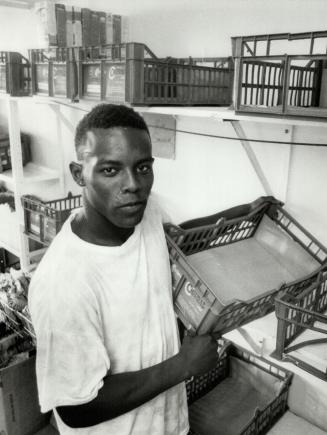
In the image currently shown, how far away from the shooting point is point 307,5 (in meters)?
1.67

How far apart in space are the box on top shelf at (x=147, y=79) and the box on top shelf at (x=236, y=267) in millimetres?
550

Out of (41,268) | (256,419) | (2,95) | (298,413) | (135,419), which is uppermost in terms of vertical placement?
(2,95)

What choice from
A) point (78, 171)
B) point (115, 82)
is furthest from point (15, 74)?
point (78, 171)

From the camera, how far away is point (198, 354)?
1114 mm

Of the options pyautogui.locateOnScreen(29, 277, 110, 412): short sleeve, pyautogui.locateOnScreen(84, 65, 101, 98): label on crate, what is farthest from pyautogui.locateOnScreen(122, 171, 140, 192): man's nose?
pyautogui.locateOnScreen(84, 65, 101, 98): label on crate

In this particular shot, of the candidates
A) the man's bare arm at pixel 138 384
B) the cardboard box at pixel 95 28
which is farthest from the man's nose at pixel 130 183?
the cardboard box at pixel 95 28

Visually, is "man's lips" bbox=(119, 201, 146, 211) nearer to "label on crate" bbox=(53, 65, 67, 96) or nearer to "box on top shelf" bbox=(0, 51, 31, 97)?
"label on crate" bbox=(53, 65, 67, 96)

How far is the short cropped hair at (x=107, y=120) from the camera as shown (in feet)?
3.32

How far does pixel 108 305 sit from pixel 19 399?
1.05m

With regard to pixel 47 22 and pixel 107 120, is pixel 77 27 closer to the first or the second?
pixel 47 22

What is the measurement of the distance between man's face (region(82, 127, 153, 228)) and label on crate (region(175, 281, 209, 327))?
0.93 ft

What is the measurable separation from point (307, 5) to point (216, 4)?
48 centimetres

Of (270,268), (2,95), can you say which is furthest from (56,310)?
(2,95)

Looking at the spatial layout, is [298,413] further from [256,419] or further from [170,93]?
[170,93]
